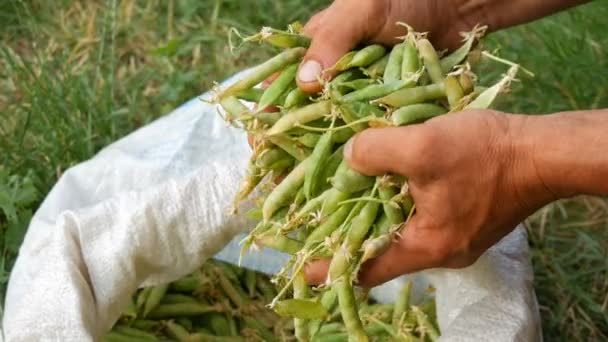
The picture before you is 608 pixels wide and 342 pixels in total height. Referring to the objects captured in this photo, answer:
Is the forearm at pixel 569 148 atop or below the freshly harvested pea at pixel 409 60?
below

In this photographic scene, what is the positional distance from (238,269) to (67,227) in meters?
0.40

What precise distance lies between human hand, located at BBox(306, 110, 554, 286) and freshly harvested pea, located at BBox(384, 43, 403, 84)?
132mm

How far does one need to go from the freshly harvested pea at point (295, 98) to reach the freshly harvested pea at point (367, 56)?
7 centimetres

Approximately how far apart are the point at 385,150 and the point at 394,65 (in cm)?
19

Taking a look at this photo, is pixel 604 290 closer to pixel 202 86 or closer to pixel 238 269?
pixel 238 269

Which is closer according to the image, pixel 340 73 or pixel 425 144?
pixel 425 144

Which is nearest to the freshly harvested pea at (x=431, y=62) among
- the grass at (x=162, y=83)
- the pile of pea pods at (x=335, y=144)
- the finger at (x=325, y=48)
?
the pile of pea pods at (x=335, y=144)

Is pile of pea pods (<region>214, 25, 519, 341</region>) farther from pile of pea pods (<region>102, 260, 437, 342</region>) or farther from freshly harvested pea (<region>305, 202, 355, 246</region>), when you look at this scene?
pile of pea pods (<region>102, 260, 437, 342</region>)

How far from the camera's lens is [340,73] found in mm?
1187

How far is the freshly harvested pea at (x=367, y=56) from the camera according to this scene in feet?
3.88

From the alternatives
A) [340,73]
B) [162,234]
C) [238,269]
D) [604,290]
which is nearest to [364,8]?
[340,73]

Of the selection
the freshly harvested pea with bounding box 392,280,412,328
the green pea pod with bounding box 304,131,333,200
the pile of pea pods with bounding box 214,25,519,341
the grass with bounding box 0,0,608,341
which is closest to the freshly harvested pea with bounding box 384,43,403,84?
the pile of pea pods with bounding box 214,25,519,341

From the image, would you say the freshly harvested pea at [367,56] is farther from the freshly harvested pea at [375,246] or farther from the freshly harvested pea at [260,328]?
the freshly harvested pea at [260,328]

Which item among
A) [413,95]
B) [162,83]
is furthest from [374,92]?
[162,83]
